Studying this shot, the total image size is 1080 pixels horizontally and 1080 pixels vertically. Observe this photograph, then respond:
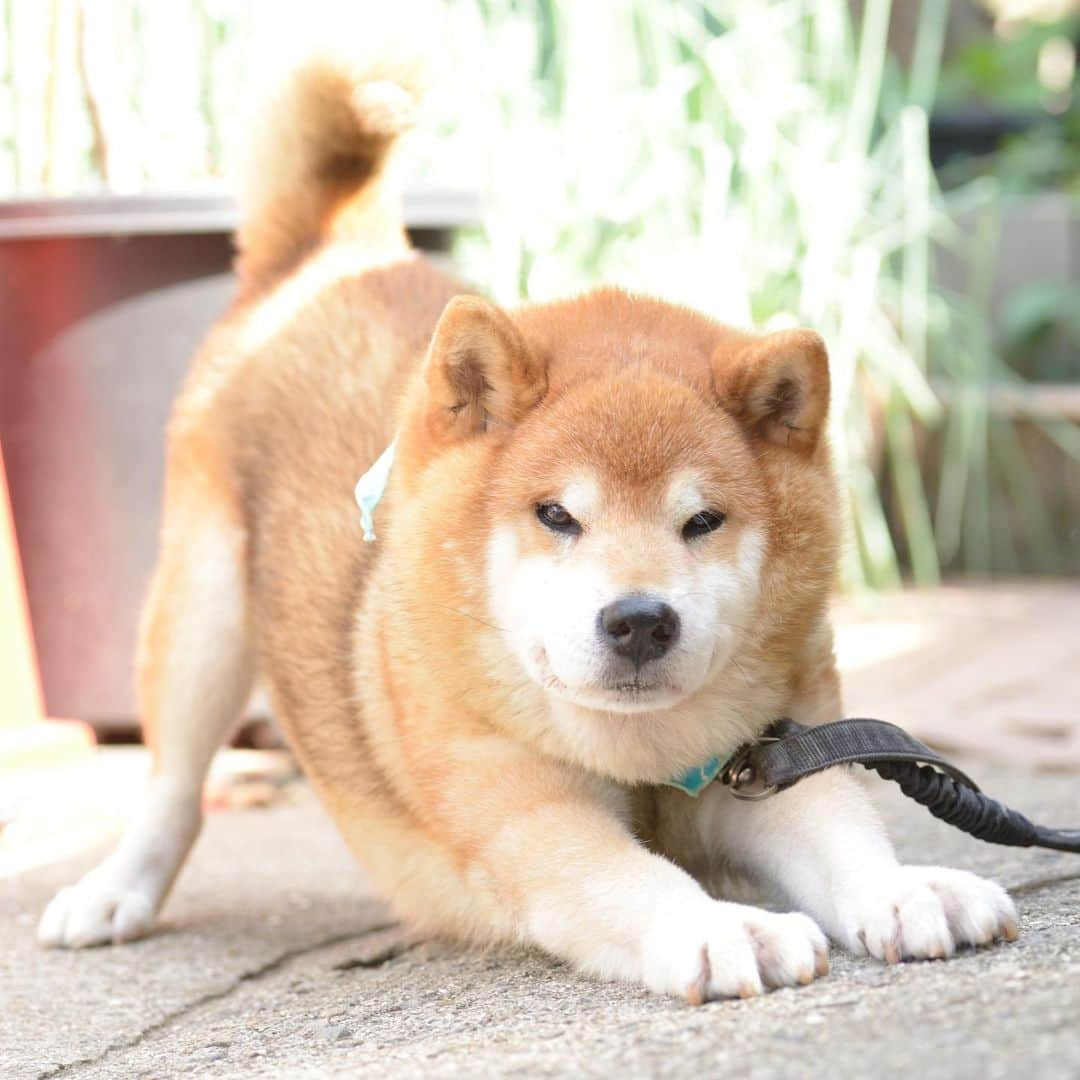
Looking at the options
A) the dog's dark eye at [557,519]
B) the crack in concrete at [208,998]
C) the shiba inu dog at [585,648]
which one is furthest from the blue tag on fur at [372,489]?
the crack in concrete at [208,998]

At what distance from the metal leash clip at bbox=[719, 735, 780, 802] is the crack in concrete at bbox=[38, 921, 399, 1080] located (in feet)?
2.56

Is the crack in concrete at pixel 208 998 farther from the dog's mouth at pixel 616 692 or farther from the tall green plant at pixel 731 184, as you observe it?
the tall green plant at pixel 731 184

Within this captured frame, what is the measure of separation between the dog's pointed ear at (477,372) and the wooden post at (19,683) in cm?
211

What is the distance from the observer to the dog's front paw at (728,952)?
1.93 meters

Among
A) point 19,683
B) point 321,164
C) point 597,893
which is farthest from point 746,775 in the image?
point 19,683

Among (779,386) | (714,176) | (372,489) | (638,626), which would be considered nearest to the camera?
(638,626)

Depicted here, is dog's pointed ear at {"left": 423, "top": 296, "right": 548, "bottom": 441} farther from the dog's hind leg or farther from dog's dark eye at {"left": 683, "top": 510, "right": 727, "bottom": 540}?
the dog's hind leg

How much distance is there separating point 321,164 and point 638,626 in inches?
58.4

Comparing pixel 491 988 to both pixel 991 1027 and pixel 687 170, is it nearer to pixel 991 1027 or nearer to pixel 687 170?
pixel 991 1027

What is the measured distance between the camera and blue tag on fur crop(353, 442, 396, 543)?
7.95ft

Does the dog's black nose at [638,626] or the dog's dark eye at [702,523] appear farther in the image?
the dog's dark eye at [702,523]

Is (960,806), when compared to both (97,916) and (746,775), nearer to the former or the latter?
(746,775)

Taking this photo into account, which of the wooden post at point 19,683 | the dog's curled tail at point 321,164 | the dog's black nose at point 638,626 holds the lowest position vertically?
the wooden post at point 19,683

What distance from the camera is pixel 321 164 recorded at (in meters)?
3.21
